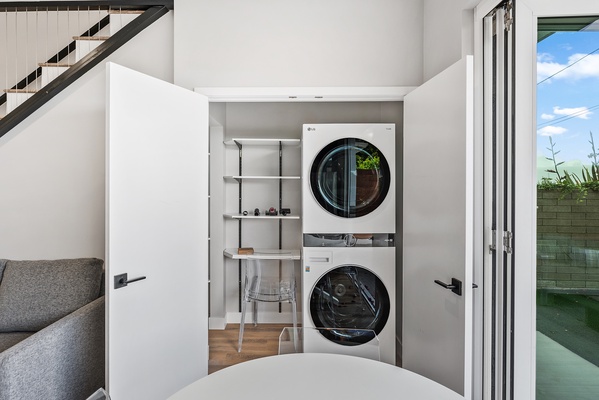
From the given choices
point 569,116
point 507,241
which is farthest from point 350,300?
point 569,116

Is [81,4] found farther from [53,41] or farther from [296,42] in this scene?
[296,42]

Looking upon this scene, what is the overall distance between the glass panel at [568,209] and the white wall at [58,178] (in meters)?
2.86

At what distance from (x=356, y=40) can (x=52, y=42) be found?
2.80 m

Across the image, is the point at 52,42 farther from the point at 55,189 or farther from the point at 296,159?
the point at 296,159

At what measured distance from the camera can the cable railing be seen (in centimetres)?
250

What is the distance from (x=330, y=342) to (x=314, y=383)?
0.64m

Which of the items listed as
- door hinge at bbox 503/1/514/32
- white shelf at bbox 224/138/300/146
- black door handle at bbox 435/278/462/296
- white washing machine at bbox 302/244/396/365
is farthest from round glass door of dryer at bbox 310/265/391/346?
door hinge at bbox 503/1/514/32

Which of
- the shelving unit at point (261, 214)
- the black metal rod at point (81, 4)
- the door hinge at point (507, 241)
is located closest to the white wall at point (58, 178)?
the black metal rod at point (81, 4)

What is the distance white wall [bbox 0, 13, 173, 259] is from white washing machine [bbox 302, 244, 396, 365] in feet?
5.72

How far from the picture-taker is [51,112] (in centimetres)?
258

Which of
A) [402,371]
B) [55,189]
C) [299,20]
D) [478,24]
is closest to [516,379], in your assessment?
[402,371]

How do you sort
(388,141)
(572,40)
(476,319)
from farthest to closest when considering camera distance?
(388,141)
(476,319)
(572,40)

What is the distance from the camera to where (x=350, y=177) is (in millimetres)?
2602

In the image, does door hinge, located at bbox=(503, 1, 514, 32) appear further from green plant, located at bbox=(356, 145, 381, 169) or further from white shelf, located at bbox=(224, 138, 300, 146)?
white shelf, located at bbox=(224, 138, 300, 146)
